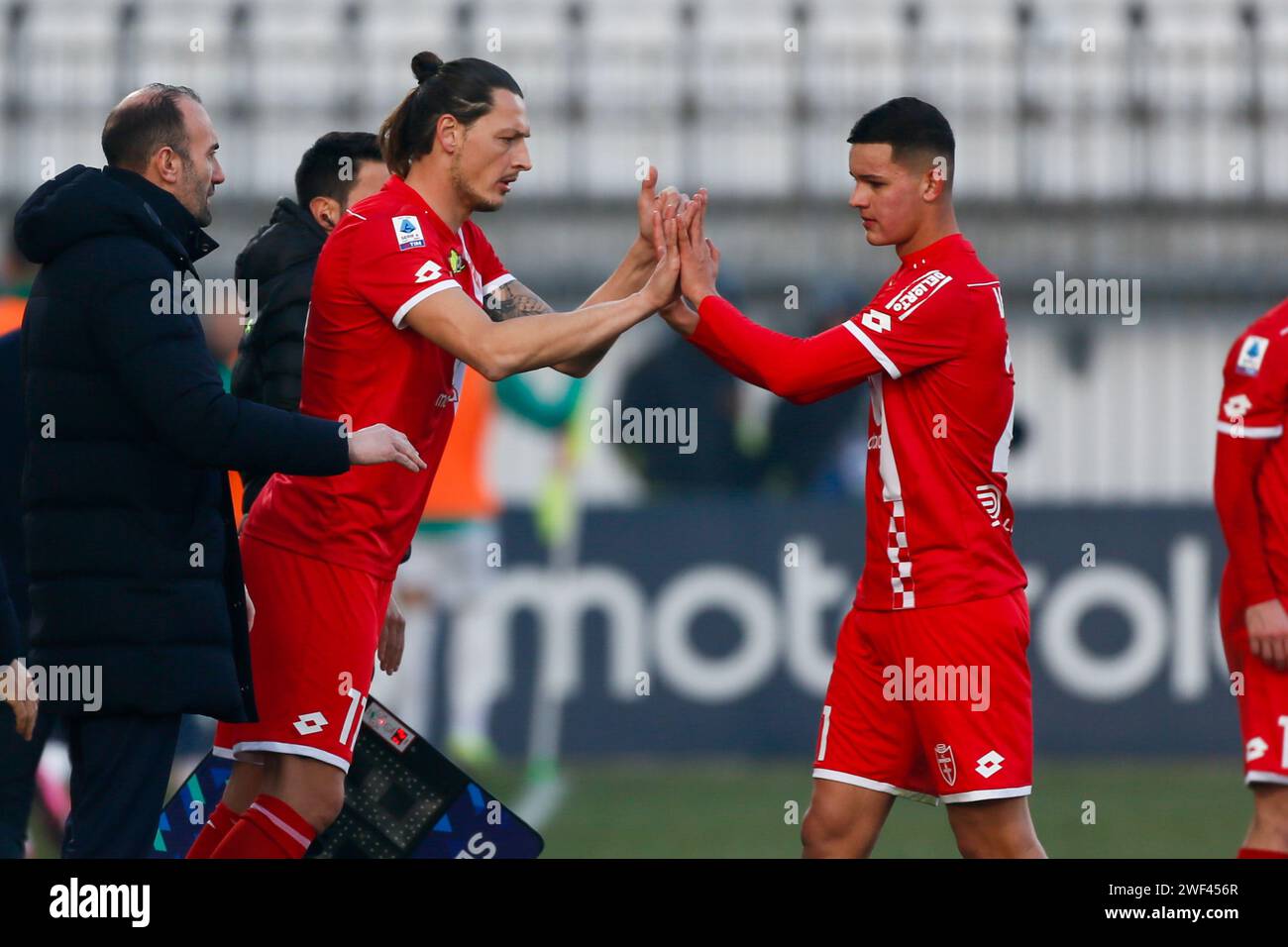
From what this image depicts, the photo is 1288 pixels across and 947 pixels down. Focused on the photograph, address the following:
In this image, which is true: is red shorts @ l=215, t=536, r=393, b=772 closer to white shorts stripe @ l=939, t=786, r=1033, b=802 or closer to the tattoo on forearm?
the tattoo on forearm

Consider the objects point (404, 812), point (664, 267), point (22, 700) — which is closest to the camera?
point (22, 700)

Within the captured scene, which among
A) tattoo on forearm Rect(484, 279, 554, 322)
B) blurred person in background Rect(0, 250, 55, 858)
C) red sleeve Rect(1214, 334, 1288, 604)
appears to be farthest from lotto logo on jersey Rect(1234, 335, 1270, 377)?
blurred person in background Rect(0, 250, 55, 858)

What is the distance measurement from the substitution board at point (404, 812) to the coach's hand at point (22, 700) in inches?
36.9

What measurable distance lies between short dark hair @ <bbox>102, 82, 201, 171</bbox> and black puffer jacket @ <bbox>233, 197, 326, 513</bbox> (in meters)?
0.84

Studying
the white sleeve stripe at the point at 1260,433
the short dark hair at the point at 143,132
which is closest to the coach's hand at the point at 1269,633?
the white sleeve stripe at the point at 1260,433

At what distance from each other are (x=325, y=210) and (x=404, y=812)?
6.11 feet

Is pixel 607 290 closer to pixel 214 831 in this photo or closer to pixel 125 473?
pixel 125 473

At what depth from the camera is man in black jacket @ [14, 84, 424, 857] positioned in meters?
4.93

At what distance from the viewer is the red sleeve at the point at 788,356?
552cm

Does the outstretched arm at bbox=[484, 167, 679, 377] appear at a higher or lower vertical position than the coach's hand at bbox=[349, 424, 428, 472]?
higher

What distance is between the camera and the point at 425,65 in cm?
566

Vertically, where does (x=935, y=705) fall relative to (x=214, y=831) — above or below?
above

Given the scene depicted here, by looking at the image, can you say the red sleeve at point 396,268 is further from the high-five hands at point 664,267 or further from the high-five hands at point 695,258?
the high-five hands at point 695,258

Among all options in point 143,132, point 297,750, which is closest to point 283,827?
point 297,750
